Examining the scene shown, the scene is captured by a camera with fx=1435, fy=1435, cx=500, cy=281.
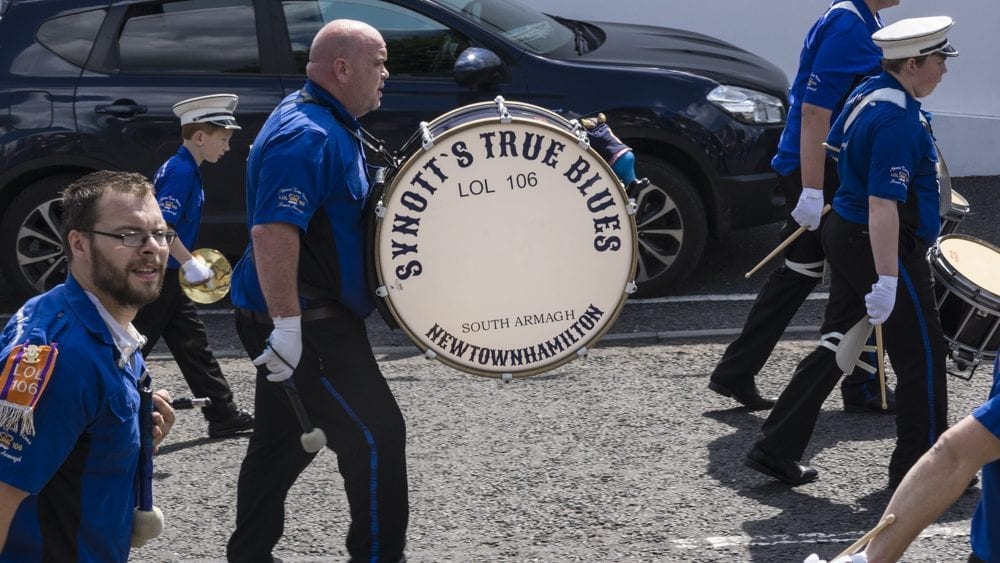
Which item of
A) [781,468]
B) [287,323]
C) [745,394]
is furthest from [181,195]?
[781,468]

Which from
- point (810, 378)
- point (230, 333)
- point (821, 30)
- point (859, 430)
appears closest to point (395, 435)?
point (810, 378)

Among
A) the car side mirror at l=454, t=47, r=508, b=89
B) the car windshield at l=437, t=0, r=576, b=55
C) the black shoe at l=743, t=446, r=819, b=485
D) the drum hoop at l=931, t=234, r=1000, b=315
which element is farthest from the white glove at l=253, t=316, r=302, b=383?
the car windshield at l=437, t=0, r=576, b=55

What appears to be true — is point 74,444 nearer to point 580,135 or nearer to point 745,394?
point 580,135

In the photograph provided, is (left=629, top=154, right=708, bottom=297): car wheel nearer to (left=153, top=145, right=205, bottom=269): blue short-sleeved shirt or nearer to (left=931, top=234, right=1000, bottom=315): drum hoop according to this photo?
(left=931, top=234, right=1000, bottom=315): drum hoop

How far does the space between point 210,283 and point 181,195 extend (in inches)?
24.8

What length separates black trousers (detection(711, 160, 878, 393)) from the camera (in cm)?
649

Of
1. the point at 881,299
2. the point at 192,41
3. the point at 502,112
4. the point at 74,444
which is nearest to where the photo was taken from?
the point at 74,444

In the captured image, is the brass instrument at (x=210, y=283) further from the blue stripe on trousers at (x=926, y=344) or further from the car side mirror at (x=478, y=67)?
the blue stripe on trousers at (x=926, y=344)

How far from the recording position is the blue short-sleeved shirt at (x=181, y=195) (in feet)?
20.6

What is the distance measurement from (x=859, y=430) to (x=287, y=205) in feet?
10.5

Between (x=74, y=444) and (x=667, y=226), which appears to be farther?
(x=667, y=226)

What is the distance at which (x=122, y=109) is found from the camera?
8.47m

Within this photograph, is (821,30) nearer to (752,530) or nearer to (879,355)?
(879,355)

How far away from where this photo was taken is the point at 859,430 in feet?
21.0
